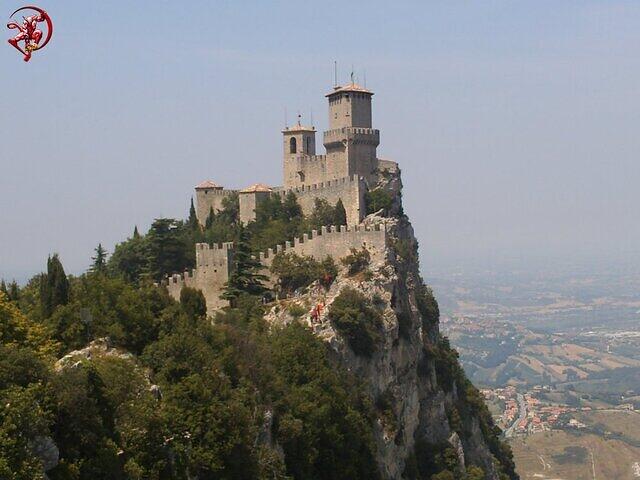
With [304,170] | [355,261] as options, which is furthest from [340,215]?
[304,170]

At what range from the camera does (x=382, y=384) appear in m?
53.4

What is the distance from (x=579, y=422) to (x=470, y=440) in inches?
3905

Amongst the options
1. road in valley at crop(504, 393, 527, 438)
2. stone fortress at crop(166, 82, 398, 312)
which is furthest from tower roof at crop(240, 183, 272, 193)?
road in valley at crop(504, 393, 527, 438)

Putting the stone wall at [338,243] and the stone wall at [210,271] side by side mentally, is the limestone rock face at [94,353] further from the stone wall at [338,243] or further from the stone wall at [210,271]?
the stone wall at [338,243]

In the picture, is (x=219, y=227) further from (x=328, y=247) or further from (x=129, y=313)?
(x=129, y=313)

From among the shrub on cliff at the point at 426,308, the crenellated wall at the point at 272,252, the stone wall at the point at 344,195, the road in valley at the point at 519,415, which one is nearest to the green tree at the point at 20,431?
the crenellated wall at the point at 272,252

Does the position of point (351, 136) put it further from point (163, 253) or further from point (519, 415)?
point (519, 415)

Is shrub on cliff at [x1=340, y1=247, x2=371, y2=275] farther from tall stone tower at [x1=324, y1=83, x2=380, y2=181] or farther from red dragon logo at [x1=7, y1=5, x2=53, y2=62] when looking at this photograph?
red dragon logo at [x1=7, y1=5, x2=53, y2=62]

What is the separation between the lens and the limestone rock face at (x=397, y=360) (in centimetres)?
5150

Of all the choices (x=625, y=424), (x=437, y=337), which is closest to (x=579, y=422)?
(x=625, y=424)

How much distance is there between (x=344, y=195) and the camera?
6119 centimetres

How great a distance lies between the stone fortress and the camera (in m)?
55.2

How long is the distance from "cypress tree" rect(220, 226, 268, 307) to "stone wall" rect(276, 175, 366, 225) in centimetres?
801

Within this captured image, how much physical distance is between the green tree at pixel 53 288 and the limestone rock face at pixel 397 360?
13170 millimetres
